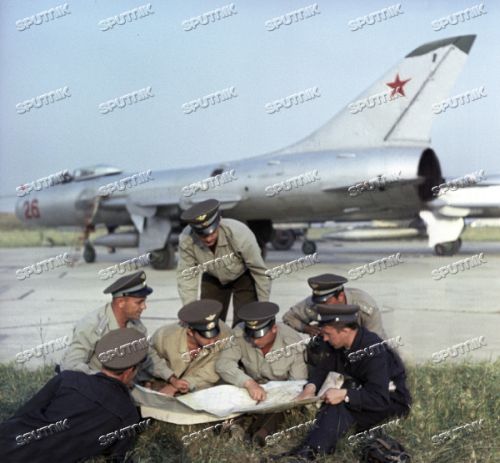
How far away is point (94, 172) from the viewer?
22.1m

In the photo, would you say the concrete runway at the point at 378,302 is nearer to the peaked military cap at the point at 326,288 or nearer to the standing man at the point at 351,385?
the peaked military cap at the point at 326,288

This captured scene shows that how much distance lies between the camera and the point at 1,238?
50.1 metres

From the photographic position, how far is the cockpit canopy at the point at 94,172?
22.1 metres

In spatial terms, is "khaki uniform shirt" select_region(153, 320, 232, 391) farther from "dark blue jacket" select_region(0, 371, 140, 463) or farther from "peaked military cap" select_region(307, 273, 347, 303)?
"dark blue jacket" select_region(0, 371, 140, 463)

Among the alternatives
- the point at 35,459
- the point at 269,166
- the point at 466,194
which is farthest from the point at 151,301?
the point at 466,194

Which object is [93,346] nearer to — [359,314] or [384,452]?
[359,314]

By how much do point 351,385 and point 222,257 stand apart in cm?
196

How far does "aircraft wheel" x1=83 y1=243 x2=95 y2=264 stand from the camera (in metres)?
22.5

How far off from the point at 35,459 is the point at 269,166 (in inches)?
577

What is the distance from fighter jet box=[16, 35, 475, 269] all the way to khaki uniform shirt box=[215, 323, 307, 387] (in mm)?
10742

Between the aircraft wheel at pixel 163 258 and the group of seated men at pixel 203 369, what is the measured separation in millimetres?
12942

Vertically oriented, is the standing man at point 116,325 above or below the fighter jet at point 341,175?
above

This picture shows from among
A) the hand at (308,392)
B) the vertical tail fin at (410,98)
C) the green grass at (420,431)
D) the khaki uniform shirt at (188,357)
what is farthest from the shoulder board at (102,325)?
the vertical tail fin at (410,98)

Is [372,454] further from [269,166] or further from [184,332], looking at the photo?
[269,166]
